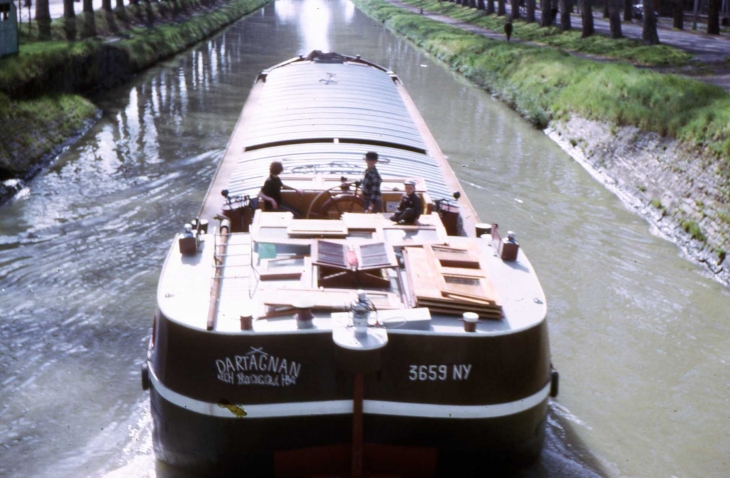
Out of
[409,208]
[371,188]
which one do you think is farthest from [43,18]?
[409,208]

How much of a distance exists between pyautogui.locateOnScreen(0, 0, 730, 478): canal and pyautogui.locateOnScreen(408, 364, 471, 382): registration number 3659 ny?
2.53m

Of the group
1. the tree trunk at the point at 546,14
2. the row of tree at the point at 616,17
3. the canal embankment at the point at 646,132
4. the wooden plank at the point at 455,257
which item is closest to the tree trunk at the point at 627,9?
the row of tree at the point at 616,17

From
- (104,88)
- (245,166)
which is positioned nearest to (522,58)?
(104,88)

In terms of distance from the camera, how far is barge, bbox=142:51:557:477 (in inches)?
261

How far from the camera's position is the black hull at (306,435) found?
22.1ft

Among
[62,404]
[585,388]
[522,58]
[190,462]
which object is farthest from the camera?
[522,58]

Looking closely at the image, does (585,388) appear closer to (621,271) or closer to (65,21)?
(621,271)

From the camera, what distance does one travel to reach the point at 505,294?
7.70 metres

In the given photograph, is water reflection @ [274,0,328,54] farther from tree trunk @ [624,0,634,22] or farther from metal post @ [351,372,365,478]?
metal post @ [351,372,365,478]

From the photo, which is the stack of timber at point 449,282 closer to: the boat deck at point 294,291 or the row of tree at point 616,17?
the boat deck at point 294,291

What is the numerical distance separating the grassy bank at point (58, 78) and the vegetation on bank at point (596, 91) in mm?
15061

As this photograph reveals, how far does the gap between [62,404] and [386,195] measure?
4899mm

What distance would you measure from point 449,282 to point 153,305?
665 centimetres

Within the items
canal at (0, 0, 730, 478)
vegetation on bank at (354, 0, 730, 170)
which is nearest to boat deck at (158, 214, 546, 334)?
canal at (0, 0, 730, 478)
